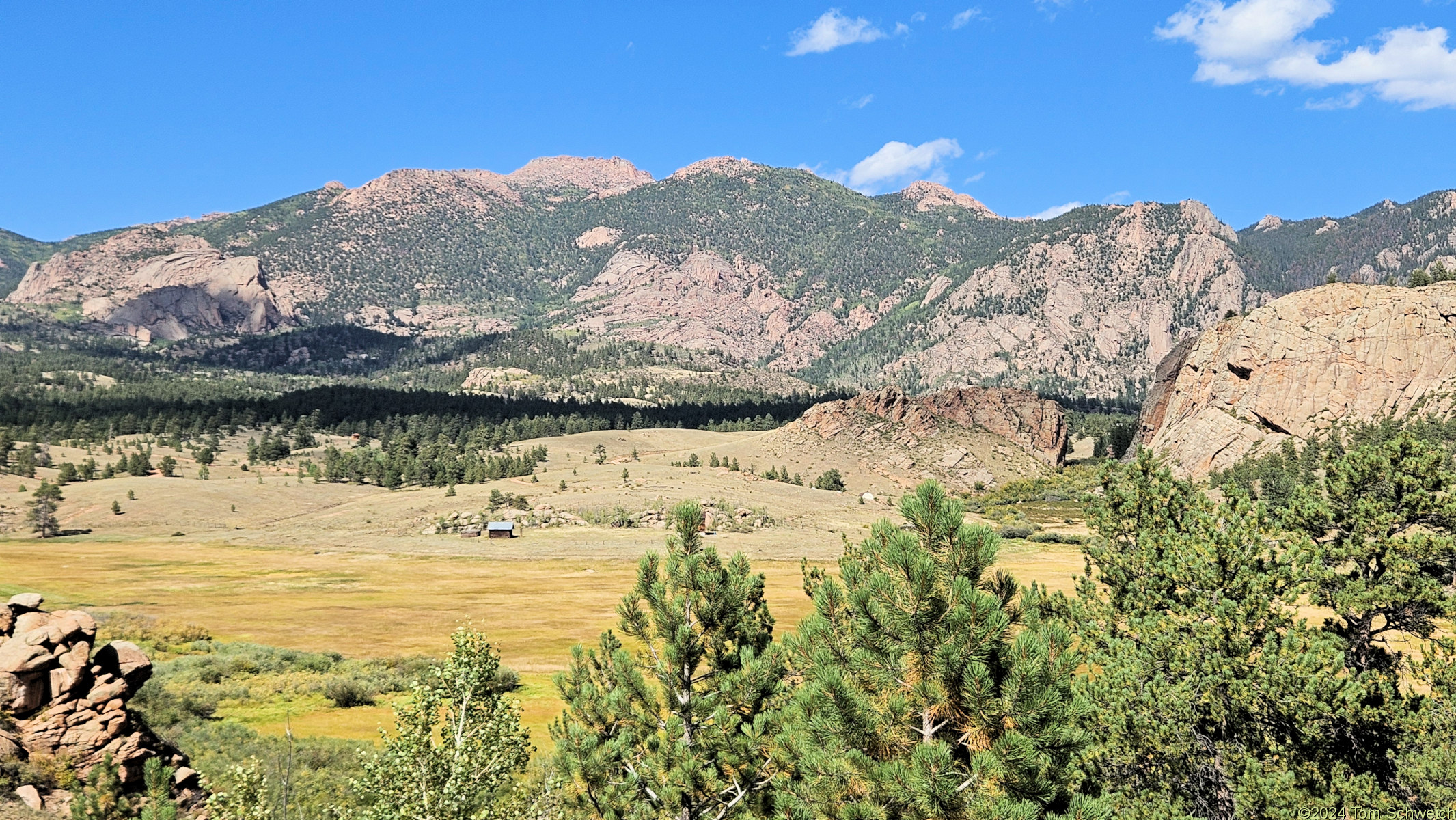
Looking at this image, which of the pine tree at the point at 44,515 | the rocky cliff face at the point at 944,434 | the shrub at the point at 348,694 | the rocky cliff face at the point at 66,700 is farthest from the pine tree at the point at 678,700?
the rocky cliff face at the point at 944,434

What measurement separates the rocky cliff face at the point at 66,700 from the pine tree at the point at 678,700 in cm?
960

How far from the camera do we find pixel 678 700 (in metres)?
13.2

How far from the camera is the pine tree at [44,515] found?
89062 mm

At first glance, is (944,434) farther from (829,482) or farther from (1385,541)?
(1385,541)

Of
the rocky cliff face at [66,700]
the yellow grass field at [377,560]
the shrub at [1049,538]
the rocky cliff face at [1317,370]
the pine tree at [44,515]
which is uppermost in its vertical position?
the rocky cliff face at [1317,370]

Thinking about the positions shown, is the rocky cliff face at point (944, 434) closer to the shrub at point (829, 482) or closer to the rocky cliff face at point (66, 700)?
the shrub at point (829, 482)

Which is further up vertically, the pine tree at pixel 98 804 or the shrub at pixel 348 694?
the pine tree at pixel 98 804

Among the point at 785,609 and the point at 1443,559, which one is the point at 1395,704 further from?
the point at 785,609

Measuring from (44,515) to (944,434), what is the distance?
136 metres

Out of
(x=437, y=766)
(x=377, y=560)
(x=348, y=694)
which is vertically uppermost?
(x=437, y=766)

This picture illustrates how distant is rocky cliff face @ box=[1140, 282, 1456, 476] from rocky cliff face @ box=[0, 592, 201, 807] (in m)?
132

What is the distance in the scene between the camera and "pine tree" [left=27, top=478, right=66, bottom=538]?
89062mm

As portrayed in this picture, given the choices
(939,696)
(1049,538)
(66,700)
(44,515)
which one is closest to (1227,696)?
(939,696)

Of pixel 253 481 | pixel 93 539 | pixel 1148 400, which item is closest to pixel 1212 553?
pixel 93 539
